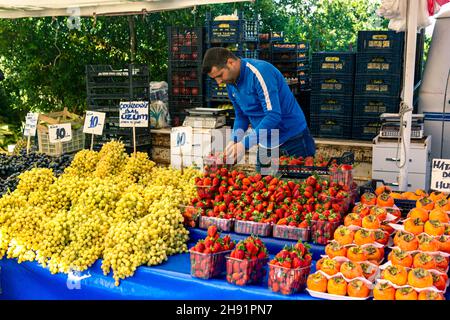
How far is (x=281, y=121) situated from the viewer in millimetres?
4398

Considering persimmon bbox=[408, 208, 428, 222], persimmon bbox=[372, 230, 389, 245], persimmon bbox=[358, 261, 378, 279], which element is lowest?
persimmon bbox=[358, 261, 378, 279]

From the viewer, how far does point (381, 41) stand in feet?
20.9

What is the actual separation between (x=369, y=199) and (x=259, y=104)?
139 cm

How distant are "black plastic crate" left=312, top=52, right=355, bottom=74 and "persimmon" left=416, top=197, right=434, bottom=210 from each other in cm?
370

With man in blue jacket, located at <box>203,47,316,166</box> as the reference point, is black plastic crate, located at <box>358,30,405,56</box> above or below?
above

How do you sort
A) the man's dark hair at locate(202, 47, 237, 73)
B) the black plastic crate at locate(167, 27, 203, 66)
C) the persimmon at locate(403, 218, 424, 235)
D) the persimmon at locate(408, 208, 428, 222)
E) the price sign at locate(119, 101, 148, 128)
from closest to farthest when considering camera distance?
the persimmon at locate(403, 218, 424, 235) → the persimmon at locate(408, 208, 428, 222) → the man's dark hair at locate(202, 47, 237, 73) → the price sign at locate(119, 101, 148, 128) → the black plastic crate at locate(167, 27, 203, 66)

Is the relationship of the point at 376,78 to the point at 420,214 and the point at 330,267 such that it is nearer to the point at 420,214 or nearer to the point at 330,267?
the point at 420,214

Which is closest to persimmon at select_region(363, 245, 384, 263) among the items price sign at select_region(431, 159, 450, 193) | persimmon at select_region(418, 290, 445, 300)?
persimmon at select_region(418, 290, 445, 300)

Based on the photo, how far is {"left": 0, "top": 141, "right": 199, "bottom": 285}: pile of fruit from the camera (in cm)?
301

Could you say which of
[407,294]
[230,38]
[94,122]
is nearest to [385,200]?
[407,294]

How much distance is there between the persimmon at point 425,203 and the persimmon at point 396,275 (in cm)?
78

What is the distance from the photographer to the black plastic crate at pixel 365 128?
655 cm

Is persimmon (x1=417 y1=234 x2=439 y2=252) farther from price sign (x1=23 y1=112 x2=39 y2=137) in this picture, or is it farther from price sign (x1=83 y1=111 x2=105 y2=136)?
price sign (x1=23 y1=112 x2=39 y2=137)

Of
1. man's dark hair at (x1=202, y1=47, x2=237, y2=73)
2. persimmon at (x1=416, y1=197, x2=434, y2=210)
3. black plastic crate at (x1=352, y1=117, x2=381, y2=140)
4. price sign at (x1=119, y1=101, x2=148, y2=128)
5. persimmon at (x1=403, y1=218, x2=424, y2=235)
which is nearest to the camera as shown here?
persimmon at (x1=403, y1=218, x2=424, y2=235)
